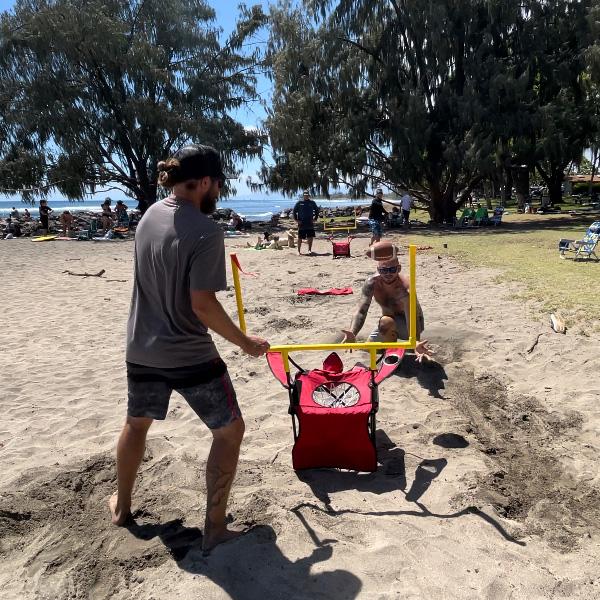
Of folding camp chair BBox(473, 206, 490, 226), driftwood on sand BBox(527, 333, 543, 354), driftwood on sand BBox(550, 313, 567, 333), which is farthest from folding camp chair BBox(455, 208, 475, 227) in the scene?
driftwood on sand BBox(527, 333, 543, 354)

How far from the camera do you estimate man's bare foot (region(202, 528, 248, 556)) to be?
276 centimetres

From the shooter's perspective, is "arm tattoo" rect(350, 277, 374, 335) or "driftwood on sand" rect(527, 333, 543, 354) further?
"driftwood on sand" rect(527, 333, 543, 354)

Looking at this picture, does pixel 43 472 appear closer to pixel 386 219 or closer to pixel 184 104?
pixel 386 219

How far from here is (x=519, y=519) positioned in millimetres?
3064

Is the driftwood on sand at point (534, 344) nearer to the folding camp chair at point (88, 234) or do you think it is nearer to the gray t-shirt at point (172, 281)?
the gray t-shirt at point (172, 281)

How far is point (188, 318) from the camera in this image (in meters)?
2.58

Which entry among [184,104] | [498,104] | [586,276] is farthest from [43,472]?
[184,104]

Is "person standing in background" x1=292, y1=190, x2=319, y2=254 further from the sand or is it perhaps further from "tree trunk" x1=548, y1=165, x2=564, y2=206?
"tree trunk" x1=548, y1=165, x2=564, y2=206

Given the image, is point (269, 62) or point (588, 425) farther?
point (269, 62)

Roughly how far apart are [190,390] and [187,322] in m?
0.32

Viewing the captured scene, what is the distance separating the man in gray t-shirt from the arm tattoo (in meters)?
2.33

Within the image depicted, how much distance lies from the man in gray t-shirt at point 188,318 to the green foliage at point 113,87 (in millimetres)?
25778

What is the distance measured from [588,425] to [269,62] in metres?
28.5

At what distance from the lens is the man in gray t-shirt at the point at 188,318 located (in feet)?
8.04
